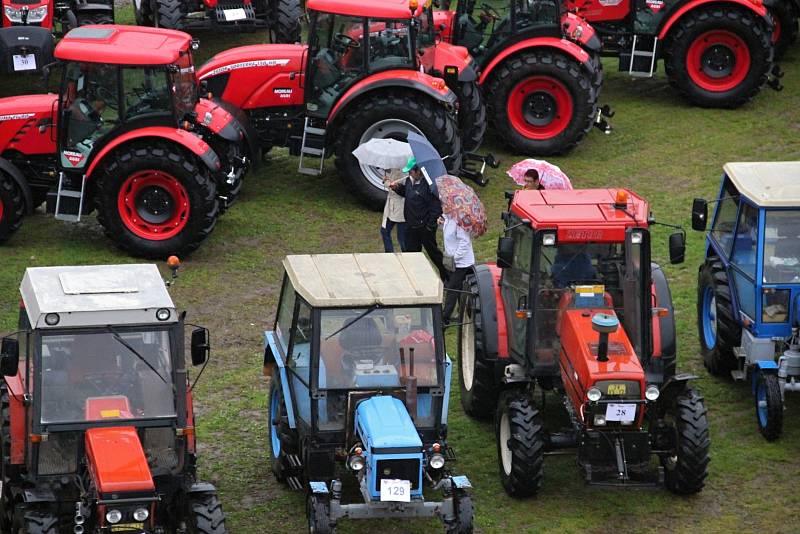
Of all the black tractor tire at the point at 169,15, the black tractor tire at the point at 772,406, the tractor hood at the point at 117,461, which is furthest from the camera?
the black tractor tire at the point at 169,15

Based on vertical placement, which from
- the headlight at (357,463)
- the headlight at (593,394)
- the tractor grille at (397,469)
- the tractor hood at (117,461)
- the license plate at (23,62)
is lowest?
the license plate at (23,62)

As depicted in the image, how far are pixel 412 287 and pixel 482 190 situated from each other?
25.0 feet

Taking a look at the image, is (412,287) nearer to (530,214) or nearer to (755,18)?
(530,214)

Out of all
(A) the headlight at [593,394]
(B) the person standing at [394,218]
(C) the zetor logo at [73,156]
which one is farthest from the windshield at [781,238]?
(C) the zetor logo at [73,156]

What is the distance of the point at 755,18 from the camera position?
743 inches

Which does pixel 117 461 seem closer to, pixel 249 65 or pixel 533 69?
pixel 249 65

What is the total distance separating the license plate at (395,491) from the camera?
8.73 m

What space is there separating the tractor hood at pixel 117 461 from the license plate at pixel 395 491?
1.40m

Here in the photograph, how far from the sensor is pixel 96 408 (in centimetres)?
853

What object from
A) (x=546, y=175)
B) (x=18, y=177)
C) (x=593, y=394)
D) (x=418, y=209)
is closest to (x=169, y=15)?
(x=18, y=177)

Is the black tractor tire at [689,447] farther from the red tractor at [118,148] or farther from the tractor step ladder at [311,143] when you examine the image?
the tractor step ladder at [311,143]

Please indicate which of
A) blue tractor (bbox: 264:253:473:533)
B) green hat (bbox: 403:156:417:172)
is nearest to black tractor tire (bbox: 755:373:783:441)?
A: blue tractor (bbox: 264:253:473:533)

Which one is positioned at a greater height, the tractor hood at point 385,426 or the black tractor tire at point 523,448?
the tractor hood at point 385,426

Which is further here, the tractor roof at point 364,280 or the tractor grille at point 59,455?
the tractor roof at point 364,280
